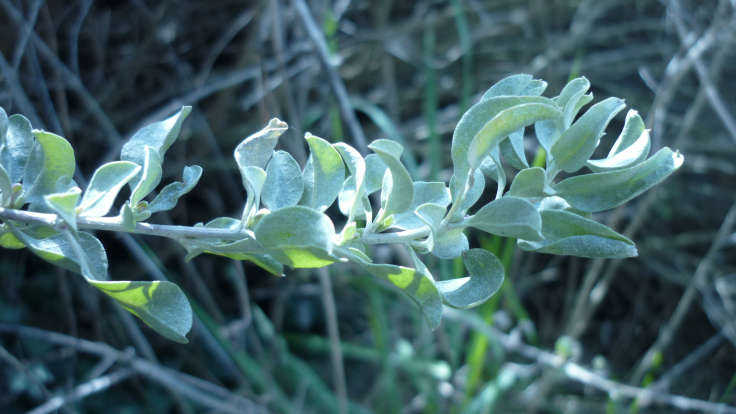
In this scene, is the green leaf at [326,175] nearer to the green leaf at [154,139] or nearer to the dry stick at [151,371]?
the green leaf at [154,139]

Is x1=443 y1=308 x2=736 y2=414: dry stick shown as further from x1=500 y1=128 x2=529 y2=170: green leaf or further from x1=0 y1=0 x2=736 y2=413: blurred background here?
x1=500 y1=128 x2=529 y2=170: green leaf

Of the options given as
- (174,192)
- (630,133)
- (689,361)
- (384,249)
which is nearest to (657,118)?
(689,361)

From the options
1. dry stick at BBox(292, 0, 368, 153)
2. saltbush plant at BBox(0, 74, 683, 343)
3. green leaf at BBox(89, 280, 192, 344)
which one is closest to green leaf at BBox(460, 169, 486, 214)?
saltbush plant at BBox(0, 74, 683, 343)

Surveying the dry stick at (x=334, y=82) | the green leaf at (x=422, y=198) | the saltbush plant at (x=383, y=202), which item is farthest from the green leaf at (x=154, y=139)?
the dry stick at (x=334, y=82)

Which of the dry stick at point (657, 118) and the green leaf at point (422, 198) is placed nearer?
the green leaf at point (422, 198)

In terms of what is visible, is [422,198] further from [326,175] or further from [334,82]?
[334,82]
